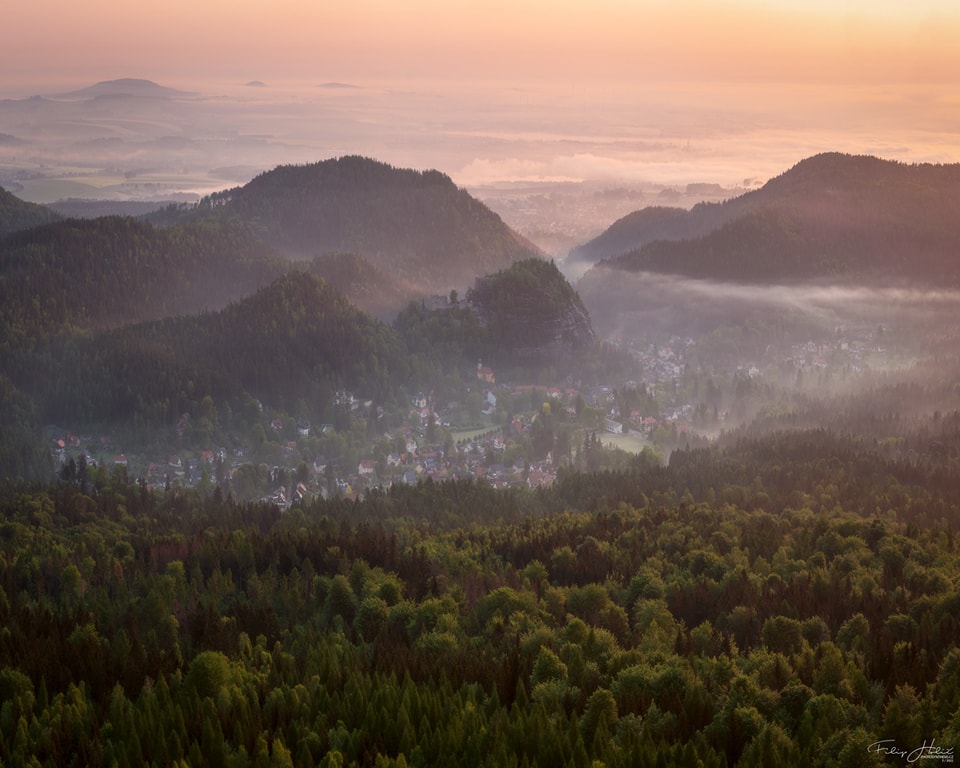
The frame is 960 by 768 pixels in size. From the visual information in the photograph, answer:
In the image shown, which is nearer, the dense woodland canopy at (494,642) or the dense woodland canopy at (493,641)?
the dense woodland canopy at (494,642)

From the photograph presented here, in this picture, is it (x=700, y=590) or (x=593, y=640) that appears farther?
(x=700, y=590)

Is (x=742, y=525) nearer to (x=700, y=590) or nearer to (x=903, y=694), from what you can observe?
(x=700, y=590)

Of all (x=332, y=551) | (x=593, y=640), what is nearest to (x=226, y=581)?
(x=332, y=551)

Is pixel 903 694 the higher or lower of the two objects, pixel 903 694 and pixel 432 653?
the higher

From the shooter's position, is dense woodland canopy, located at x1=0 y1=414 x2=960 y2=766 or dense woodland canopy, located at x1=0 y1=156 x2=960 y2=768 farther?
dense woodland canopy, located at x1=0 y1=414 x2=960 y2=766

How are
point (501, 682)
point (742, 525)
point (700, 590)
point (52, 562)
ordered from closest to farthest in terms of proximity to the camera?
point (501, 682), point (700, 590), point (52, 562), point (742, 525)

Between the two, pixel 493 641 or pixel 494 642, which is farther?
pixel 493 641

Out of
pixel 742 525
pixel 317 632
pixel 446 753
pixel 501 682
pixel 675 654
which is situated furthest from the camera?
pixel 742 525

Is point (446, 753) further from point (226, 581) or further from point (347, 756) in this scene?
point (226, 581)

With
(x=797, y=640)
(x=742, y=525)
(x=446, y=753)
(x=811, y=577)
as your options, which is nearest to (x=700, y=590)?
(x=811, y=577)
